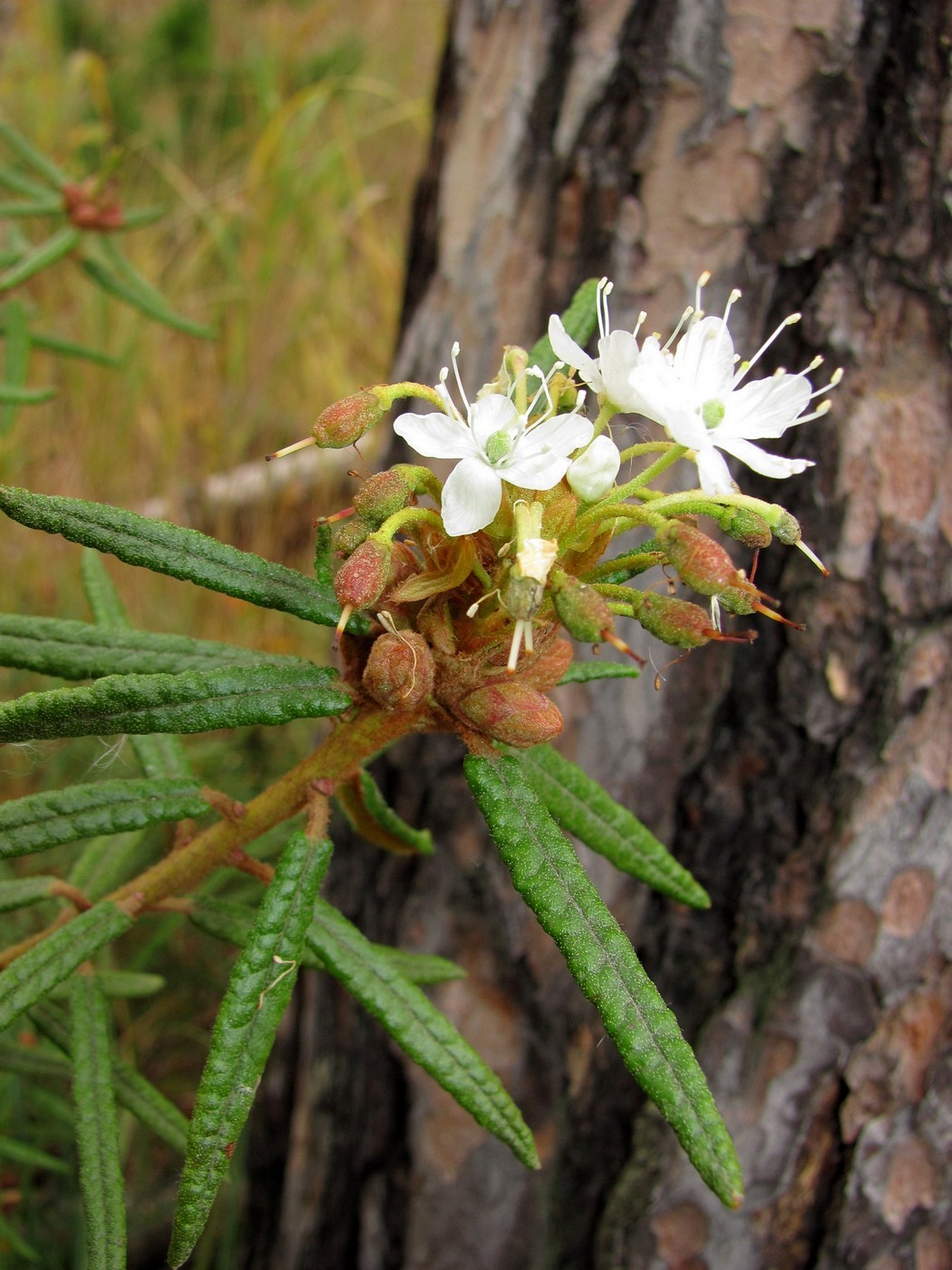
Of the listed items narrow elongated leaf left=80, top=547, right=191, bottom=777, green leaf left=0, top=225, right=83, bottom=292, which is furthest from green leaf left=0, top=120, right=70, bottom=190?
narrow elongated leaf left=80, top=547, right=191, bottom=777

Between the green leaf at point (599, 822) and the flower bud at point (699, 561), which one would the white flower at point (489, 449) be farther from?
the green leaf at point (599, 822)

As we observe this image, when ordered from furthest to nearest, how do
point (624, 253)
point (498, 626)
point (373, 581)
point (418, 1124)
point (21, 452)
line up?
point (21, 452), point (418, 1124), point (624, 253), point (498, 626), point (373, 581)

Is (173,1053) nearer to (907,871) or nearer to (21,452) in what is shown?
(907,871)

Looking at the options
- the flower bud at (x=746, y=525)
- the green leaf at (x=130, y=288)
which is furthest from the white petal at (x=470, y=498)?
the green leaf at (x=130, y=288)

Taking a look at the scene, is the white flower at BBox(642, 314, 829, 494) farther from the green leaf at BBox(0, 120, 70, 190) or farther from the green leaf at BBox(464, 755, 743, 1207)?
the green leaf at BBox(0, 120, 70, 190)

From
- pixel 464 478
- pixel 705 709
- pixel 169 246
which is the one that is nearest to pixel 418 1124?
pixel 705 709

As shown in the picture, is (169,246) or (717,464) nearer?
(717,464)

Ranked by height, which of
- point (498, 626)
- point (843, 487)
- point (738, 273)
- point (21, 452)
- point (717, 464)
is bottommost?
point (498, 626)

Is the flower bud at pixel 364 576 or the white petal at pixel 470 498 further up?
the white petal at pixel 470 498
